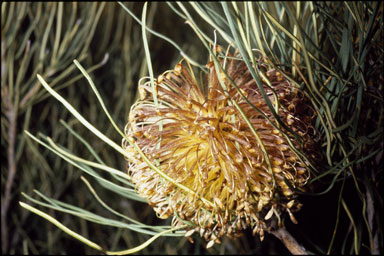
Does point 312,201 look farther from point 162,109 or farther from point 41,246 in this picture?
point 41,246

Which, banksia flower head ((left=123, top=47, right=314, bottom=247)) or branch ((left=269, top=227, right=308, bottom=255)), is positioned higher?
banksia flower head ((left=123, top=47, right=314, bottom=247))

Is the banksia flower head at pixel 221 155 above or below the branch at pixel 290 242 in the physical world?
above

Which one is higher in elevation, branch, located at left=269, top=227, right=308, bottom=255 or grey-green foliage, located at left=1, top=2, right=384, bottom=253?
grey-green foliage, located at left=1, top=2, right=384, bottom=253

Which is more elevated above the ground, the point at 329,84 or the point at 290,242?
the point at 329,84

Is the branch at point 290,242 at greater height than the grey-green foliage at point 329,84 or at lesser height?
lesser

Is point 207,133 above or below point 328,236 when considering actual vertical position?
above

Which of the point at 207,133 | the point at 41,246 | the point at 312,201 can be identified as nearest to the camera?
the point at 207,133

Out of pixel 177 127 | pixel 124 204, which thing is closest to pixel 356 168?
pixel 177 127

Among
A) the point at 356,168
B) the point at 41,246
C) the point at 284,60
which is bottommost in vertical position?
the point at 41,246
